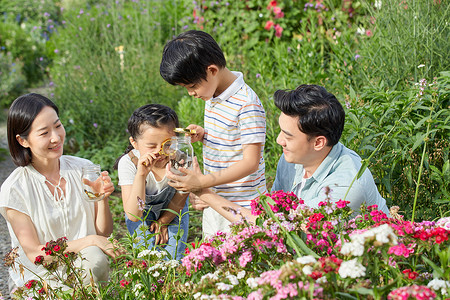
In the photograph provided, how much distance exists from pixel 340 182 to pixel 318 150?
0.19 meters

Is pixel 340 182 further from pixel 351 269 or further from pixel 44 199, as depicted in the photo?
pixel 44 199

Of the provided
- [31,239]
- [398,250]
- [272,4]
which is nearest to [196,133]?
[31,239]

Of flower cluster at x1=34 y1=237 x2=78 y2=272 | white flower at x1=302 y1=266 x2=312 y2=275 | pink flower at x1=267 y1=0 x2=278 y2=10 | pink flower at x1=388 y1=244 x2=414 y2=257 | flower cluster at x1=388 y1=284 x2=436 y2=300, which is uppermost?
pink flower at x1=267 y1=0 x2=278 y2=10

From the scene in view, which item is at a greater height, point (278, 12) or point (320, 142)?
point (278, 12)

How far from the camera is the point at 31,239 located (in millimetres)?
2570

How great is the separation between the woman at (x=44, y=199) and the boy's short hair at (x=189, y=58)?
62cm

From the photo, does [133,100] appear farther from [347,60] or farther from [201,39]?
[201,39]

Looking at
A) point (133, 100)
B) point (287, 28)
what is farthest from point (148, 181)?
point (287, 28)

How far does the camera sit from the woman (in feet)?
8.40

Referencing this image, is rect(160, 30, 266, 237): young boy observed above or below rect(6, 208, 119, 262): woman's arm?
above

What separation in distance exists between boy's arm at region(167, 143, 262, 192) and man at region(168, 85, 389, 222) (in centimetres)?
4

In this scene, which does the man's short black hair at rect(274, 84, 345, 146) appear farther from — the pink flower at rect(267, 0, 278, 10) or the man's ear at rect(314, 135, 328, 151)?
the pink flower at rect(267, 0, 278, 10)

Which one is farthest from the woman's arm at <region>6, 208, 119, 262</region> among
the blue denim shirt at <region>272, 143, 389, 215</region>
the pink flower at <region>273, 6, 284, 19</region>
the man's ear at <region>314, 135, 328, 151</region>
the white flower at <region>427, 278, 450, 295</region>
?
the pink flower at <region>273, 6, 284, 19</region>

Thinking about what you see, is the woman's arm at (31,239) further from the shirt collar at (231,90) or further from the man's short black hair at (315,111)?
the man's short black hair at (315,111)
